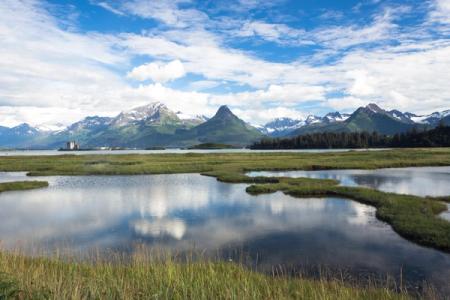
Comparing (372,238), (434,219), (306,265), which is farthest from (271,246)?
(434,219)

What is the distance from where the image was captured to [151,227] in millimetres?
33188

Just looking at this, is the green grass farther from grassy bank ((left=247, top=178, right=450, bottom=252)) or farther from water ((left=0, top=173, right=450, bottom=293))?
grassy bank ((left=247, top=178, right=450, bottom=252))

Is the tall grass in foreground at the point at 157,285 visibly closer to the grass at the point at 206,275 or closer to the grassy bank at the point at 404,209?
the grass at the point at 206,275

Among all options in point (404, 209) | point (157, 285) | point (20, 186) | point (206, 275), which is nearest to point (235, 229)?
point (206, 275)

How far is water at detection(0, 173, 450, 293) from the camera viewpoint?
77.1ft

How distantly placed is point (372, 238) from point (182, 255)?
620 inches

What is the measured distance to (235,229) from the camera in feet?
105

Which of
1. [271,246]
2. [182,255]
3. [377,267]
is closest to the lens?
[377,267]

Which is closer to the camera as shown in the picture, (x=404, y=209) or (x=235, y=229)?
(x=235, y=229)

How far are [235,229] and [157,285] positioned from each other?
17.0 metres

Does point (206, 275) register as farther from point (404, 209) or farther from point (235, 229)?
point (404, 209)

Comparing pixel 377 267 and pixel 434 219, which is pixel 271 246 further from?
pixel 434 219

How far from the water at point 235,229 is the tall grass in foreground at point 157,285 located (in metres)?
4.39

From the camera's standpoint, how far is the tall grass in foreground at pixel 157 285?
A: 13211 millimetres
